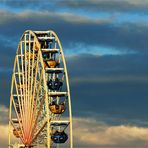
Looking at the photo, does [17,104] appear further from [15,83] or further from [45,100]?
[45,100]

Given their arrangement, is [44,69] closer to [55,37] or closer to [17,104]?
[55,37]

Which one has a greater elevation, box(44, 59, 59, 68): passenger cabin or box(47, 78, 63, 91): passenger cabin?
box(44, 59, 59, 68): passenger cabin

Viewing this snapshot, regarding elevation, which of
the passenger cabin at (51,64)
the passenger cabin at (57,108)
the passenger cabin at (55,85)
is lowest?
the passenger cabin at (57,108)

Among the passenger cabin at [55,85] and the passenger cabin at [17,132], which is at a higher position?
the passenger cabin at [55,85]

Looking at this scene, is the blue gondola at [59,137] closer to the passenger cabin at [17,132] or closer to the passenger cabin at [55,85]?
the passenger cabin at [55,85]

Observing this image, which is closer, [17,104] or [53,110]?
[53,110]

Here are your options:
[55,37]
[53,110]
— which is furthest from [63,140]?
[55,37]

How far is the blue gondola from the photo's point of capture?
137m

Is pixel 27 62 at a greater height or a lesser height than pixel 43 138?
greater

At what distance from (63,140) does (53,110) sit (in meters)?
4.06

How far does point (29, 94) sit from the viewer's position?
14312 cm

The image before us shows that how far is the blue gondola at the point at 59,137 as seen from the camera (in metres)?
137

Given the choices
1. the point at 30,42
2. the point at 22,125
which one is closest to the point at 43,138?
the point at 22,125

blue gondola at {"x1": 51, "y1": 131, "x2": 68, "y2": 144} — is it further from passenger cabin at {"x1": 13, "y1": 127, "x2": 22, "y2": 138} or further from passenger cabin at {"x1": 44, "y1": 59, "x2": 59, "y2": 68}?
passenger cabin at {"x1": 13, "y1": 127, "x2": 22, "y2": 138}
